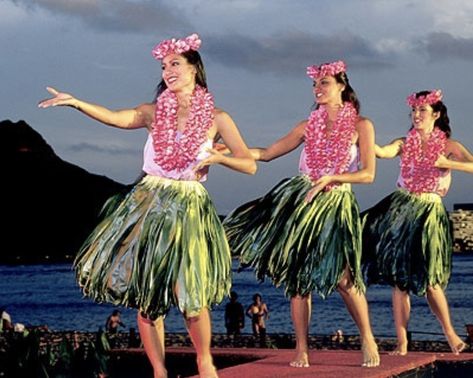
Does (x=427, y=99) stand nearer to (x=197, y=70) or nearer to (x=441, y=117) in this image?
(x=441, y=117)

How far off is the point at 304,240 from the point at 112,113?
1746 mm

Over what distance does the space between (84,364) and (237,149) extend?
1.64 m

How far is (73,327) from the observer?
2594 inches

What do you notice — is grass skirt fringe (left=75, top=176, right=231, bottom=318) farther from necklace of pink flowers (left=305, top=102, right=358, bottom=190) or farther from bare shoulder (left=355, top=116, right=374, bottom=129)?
bare shoulder (left=355, top=116, right=374, bottom=129)

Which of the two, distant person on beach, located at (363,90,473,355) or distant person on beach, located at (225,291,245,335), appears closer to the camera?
distant person on beach, located at (363,90,473,355)

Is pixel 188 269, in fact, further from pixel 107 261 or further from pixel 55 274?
pixel 55 274

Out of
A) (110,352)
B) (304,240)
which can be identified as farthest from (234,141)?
(110,352)

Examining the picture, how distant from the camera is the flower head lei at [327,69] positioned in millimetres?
7973

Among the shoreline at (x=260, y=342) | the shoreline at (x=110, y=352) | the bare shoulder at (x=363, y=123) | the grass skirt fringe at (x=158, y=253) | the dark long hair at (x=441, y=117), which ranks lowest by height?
the shoreline at (x=260, y=342)

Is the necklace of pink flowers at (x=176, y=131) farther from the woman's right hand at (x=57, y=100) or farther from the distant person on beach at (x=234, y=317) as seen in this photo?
the distant person on beach at (x=234, y=317)

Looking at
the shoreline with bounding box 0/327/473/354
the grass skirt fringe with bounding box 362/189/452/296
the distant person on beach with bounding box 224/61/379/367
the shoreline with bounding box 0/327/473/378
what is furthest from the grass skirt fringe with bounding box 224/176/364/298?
the shoreline with bounding box 0/327/473/354

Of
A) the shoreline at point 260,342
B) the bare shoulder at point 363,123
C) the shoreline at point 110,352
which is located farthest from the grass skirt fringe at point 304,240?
the shoreline at point 260,342

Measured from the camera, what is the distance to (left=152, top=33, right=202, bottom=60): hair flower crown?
264 inches

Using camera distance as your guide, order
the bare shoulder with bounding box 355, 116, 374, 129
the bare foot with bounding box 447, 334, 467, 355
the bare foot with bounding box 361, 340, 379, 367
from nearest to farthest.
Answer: the bare shoulder with bounding box 355, 116, 374, 129
the bare foot with bounding box 361, 340, 379, 367
the bare foot with bounding box 447, 334, 467, 355
